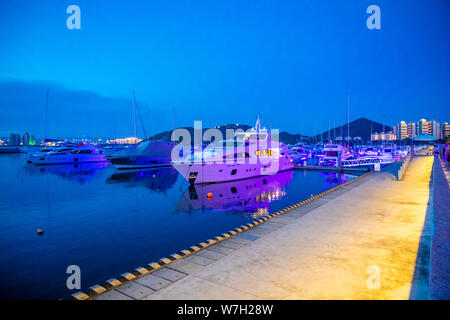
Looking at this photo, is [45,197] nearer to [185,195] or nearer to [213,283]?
[185,195]

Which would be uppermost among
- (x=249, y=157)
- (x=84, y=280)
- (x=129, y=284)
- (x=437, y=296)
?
(x=249, y=157)

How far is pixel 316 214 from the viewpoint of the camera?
9281mm

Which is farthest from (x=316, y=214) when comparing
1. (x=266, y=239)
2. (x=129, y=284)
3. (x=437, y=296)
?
(x=129, y=284)

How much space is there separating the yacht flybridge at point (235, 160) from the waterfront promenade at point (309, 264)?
13.2 metres

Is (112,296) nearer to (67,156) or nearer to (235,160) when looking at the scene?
(235,160)

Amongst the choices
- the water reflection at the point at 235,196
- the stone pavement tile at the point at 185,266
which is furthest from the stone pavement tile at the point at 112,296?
the water reflection at the point at 235,196

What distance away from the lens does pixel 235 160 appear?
75.0 feet

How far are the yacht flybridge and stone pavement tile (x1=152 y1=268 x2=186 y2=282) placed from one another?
15.5 m

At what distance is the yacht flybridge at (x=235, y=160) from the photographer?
69.1 feet

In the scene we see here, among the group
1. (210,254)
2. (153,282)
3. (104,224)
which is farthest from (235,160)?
(153,282)

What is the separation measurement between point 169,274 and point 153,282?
1.29ft

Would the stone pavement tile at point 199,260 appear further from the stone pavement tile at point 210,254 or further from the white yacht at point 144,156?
the white yacht at point 144,156

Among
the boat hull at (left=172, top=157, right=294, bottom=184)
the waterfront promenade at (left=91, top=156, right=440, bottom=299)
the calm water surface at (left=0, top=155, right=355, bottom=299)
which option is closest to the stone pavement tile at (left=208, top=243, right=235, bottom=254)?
the waterfront promenade at (left=91, top=156, right=440, bottom=299)
